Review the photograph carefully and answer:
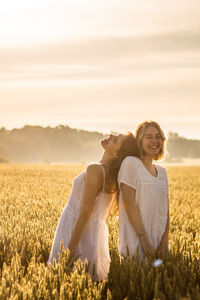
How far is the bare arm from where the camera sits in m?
3.68

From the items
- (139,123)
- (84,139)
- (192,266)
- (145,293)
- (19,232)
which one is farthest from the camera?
(84,139)

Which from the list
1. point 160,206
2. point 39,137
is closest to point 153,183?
point 160,206

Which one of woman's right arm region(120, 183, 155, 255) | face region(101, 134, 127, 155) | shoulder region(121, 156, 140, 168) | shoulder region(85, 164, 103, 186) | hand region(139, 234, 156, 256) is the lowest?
hand region(139, 234, 156, 256)

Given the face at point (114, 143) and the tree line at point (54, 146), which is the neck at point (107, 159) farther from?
the tree line at point (54, 146)

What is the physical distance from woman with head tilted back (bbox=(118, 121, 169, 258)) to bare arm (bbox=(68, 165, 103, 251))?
21cm

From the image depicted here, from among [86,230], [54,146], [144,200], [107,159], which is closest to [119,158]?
[107,159]

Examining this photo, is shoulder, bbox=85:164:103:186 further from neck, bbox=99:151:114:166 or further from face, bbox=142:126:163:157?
face, bbox=142:126:163:157

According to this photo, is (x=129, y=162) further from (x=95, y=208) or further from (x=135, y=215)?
(x=95, y=208)

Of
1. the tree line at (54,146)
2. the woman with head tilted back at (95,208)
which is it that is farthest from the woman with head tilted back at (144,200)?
the tree line at (54,146)

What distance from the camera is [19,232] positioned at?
Answer: 5.10 metres

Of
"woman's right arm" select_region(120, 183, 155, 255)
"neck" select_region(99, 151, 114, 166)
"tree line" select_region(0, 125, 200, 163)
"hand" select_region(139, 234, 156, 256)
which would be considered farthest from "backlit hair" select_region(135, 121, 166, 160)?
"tree line" select_region(0, 125, 200, 163)

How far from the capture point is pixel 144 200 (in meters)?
3.78

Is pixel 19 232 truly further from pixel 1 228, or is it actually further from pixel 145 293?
pixel 145 293

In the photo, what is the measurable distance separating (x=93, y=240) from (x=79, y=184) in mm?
586
